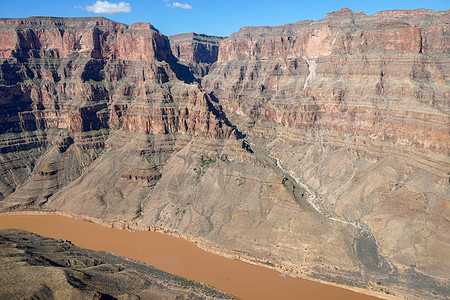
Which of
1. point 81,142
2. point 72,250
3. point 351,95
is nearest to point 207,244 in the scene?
point 72,250

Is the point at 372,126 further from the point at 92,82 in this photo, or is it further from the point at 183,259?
the point at 92,82

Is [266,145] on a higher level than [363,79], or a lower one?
lower

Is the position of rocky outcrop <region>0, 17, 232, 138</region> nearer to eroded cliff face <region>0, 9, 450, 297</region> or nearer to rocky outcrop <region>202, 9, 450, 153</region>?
eroded cliff face <region>0, 9, 450, 297</region>

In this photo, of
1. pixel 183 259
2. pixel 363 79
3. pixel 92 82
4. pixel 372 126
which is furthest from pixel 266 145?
pixel 92 82

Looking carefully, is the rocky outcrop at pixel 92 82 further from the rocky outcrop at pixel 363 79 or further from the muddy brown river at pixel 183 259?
the rocky outcrop at pixel 363 79

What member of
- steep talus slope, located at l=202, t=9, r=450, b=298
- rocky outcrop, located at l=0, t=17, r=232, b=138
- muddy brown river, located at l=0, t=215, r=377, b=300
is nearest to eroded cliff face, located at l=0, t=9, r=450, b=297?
steep talus slope, located at l=202, t=9, r=450, b=298

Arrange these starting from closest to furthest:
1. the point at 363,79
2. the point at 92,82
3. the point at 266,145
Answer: the point at 363,79
the point at 92,82
the point at 266,145
